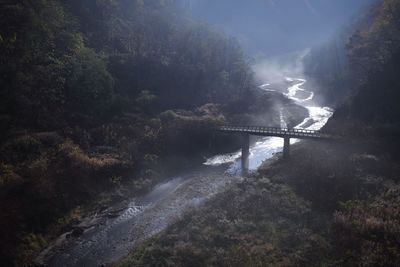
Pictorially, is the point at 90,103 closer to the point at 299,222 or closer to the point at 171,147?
the point at 171,147

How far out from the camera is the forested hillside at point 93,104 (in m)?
42.2

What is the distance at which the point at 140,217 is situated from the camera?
139ft

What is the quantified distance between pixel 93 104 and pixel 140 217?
34412 mm

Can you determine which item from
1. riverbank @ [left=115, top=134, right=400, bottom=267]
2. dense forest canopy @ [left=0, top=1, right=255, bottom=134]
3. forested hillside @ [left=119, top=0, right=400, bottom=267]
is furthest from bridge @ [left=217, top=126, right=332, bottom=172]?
dense forest canopy @ [left=0, top=1, right=255, bottom=134]

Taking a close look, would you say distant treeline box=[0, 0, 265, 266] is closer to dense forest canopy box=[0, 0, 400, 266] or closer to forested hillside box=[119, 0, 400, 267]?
dense forest canopy box=[0, 0, 400, 266]

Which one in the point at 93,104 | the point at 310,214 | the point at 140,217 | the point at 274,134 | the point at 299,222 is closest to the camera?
the point at 299,222

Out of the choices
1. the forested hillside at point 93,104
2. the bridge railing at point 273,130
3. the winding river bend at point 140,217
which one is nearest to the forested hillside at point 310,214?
the bridge railing at point 273,130

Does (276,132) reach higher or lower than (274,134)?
higher

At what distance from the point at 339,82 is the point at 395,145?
87.9 meters

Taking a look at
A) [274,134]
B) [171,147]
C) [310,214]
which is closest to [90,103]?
[171,147]

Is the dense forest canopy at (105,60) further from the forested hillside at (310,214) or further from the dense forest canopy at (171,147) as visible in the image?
the forested hillside at (310,214)

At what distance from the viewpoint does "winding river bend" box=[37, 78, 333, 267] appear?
1351 inches

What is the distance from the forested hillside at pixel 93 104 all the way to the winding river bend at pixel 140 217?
9.36ft

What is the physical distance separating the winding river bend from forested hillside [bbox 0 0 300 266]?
2.85 meters
